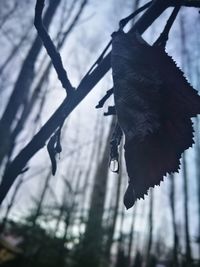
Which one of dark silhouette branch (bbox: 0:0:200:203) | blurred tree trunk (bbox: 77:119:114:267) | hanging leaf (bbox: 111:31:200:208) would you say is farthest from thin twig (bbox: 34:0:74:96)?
blurred tree trunk (bbox: 77:119:114:267)

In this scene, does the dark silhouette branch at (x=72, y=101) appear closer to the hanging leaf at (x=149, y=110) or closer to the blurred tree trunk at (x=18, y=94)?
the hanging leaf at (x=149, y=110)

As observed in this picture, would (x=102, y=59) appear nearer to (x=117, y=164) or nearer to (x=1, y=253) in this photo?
(x=117, y=164)

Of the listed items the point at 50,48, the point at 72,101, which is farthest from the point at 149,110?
the point at 50,48

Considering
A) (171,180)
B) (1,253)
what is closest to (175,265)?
(171,180)

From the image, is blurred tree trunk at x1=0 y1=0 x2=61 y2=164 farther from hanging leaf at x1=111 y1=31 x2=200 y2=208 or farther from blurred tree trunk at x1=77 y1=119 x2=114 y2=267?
hanging leaf at x1=111 y1=31 x2=200 y2=208

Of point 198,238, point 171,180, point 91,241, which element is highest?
point 171,180

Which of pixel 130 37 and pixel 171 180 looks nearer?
pixel 130 37

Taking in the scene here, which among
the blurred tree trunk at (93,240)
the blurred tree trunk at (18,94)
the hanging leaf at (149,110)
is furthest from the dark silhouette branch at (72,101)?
the blurred tree trunk at (93,240)
